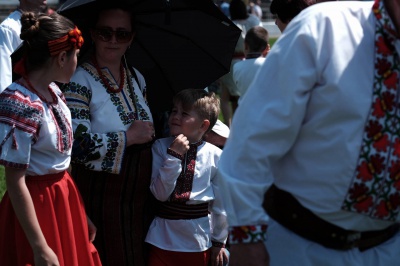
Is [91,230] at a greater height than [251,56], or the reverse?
[91,230]

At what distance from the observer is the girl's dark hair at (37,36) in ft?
10.9

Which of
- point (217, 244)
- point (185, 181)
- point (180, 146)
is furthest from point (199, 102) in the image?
point (217, 244)

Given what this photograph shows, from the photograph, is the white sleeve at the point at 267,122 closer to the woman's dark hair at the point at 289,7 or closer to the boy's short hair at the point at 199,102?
the boy's short hair at the point at 199,102

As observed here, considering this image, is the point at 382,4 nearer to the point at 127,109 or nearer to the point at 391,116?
the point at 391,116

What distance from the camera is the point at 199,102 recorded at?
4.04m

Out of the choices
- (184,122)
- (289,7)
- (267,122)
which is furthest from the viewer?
(289,7)

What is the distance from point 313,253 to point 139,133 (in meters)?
1.33

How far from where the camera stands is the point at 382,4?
2467 millimetres

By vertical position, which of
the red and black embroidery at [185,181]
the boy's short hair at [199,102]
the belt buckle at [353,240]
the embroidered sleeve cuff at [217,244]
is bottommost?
the embroidered sleeve cuff at [217,244]

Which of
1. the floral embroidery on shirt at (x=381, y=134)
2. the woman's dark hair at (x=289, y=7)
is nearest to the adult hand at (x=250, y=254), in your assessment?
the floral embroidery on shirt at (x=381, y=134)

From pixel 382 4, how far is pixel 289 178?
62 cm

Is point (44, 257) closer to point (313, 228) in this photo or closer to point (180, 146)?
point (180, 146)

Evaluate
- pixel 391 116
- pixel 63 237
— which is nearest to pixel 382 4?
pixel 391 116

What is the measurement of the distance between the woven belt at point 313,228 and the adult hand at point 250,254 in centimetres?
20
